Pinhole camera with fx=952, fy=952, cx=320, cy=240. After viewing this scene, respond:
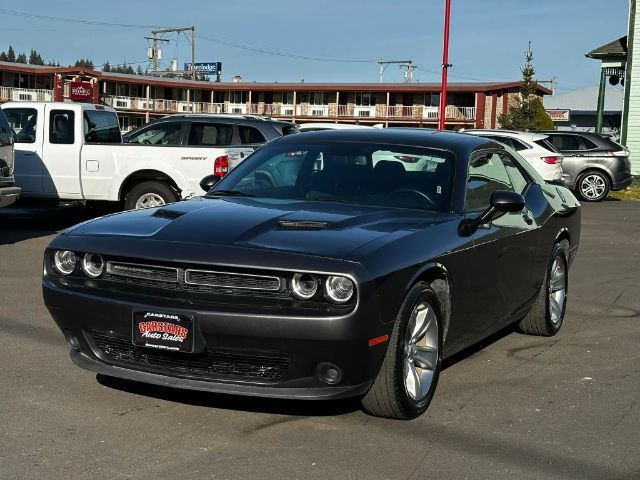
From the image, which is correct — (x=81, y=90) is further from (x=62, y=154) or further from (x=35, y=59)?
(x=35, y=59)

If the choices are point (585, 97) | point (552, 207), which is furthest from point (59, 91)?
point (585, 97)

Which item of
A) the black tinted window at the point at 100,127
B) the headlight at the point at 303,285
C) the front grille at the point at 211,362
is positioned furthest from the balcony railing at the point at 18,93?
the headlight at the point at 303,285

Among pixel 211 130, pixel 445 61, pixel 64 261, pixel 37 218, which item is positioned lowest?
pixel 37 218

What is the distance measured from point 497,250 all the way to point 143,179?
8729 millimetres

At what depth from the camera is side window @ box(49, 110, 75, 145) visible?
1412 centimetres

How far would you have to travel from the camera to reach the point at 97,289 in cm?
477

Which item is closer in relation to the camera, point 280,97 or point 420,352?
point 420,352

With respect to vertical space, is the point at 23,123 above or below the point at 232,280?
above

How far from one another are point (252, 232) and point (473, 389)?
1789mm

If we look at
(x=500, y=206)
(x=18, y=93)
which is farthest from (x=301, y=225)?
(x=18, y=93)

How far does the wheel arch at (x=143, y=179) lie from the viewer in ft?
44.5

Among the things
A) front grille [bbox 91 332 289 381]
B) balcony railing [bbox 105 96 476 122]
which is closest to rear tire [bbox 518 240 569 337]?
front grille [bbox 91 332 289 381]

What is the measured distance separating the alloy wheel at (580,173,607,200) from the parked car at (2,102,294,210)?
10668mm

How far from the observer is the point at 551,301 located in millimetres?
7277
